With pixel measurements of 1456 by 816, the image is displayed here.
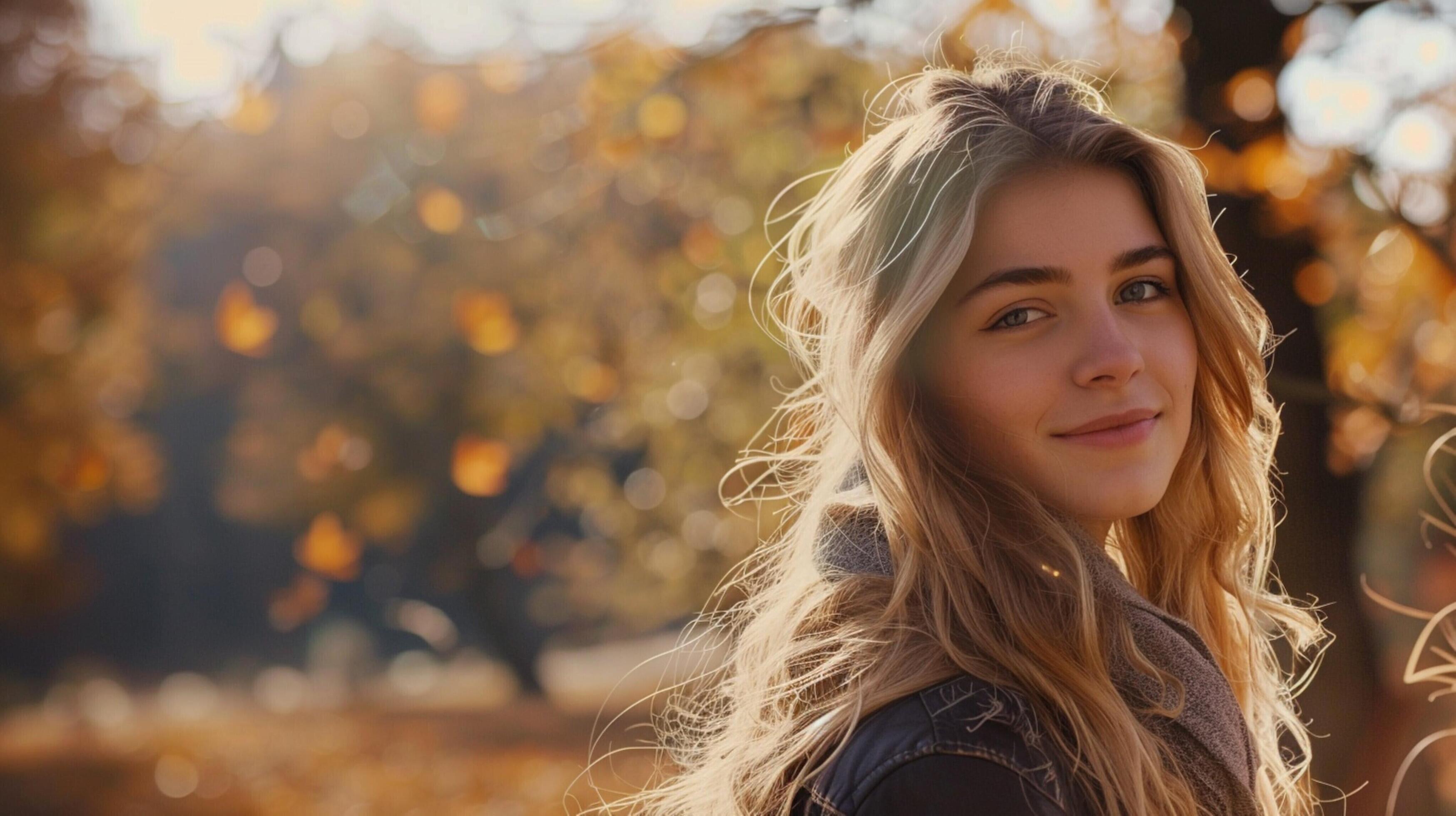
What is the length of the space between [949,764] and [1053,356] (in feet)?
2.11

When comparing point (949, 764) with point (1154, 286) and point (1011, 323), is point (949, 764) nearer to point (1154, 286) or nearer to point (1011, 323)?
point (1011, 323)

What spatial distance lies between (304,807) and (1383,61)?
33.6ft

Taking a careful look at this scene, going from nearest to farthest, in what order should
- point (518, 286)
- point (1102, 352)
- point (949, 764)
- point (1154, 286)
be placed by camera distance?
point (949, 764) → point (1102, 352) → point (1154, 286) → point (518, 286)

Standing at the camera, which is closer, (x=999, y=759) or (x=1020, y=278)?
(x=999, y=759)

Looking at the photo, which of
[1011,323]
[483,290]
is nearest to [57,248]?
[483,290]

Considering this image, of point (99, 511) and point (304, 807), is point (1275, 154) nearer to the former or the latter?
point (304, 807)

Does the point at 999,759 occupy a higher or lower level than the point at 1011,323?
lower

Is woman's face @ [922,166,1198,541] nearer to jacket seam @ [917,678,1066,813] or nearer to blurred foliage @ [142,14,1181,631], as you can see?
jacket seam @ [917,678,1066,813]

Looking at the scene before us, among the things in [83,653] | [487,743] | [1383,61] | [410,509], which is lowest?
[487,743]

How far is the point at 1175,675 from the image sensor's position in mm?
1707

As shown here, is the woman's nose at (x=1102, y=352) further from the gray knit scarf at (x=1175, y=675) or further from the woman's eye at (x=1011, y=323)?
the gray knit scarf at (x=1175, y=675)

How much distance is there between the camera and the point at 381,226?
9875mm

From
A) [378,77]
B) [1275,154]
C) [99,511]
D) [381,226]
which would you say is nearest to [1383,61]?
[1275,154]

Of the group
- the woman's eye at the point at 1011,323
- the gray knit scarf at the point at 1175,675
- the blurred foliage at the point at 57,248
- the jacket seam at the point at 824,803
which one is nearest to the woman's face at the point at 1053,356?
the woman's eye at the point at 1011,323
